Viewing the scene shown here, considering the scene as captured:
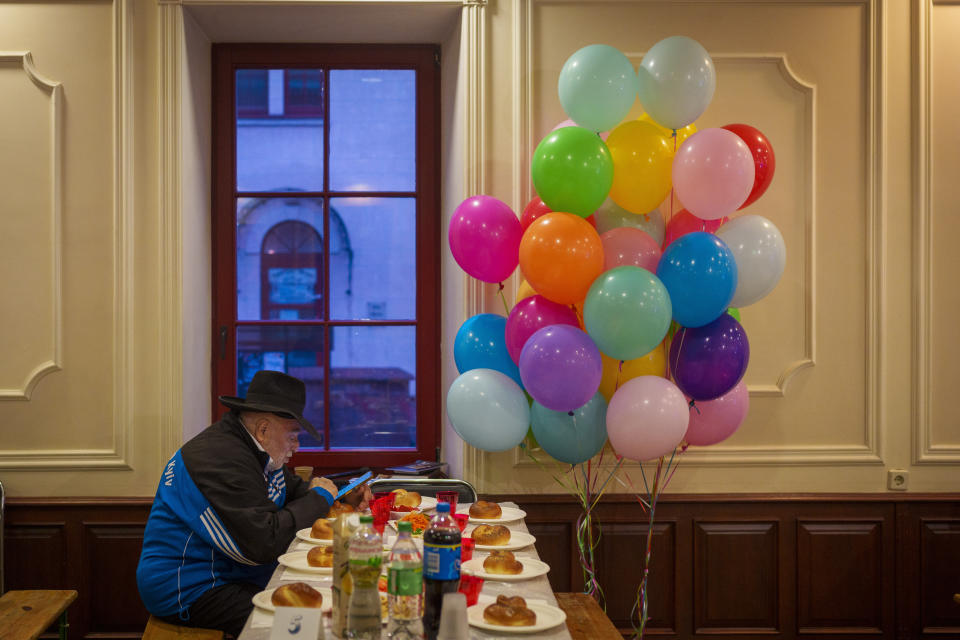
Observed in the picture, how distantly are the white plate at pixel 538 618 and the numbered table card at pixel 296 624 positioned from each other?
36 centimetres

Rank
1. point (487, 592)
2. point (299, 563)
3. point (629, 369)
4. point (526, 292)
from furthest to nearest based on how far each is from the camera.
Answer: point (526, 292), point (629, 369), point (299, 563), point (487, 592)

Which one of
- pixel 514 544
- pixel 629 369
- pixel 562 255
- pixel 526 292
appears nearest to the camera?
pixel 514 544

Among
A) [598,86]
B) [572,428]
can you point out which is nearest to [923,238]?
[598,86]

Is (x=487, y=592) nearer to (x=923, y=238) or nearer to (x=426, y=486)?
(x=426, y=486)

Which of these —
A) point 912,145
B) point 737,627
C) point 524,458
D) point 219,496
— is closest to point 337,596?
point 219,496

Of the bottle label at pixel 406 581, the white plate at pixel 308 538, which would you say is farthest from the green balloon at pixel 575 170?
the bottle label at pixel 406 581

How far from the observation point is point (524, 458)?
3441mm

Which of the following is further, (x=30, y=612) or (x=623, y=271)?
(x=30, y=612)

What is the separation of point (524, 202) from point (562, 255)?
96 centimetres

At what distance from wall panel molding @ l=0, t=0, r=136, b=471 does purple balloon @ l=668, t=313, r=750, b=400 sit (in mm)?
2263

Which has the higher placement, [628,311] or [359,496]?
[628,311]

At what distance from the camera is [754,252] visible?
2.68m

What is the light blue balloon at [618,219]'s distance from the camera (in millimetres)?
2822

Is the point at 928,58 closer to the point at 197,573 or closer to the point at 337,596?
the point at 337,596
